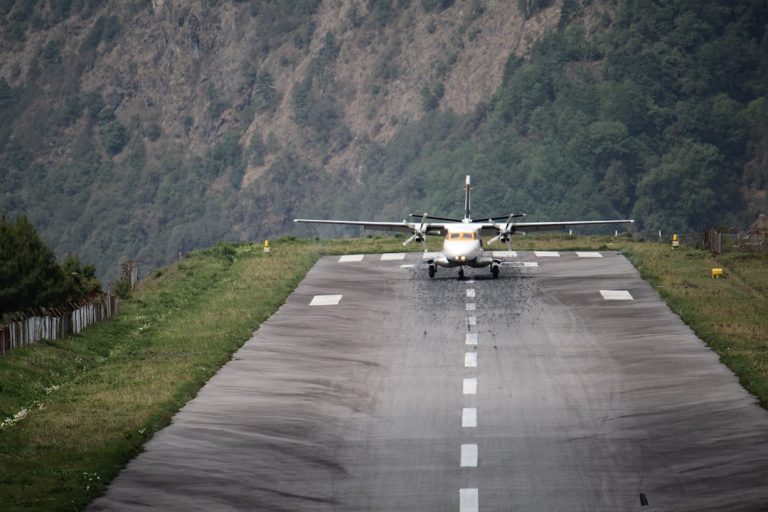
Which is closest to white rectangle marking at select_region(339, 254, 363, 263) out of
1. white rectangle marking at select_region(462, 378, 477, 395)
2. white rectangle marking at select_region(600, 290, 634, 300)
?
white rectangle marking at select_region(600, 290, 634, 300)

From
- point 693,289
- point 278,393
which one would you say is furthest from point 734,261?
point 278,393

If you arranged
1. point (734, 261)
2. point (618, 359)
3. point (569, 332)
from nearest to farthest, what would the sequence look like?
point (618, 359)
point (569, 332)
point (734, 261)

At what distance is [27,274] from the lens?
55.1 meters

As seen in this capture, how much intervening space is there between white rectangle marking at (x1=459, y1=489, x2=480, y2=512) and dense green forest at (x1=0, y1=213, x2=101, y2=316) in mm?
27400

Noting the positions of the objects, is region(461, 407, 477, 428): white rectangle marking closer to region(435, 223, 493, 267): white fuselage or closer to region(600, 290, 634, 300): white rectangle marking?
region(600, 290, 634, 300): white rectangle marking

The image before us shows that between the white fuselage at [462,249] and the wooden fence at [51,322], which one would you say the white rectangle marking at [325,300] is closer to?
the white fuselage at [462,249]

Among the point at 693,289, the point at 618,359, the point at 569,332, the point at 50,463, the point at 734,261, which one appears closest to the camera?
the point at 50,463

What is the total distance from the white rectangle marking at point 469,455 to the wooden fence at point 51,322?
60.4 ft

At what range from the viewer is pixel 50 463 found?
33594 mm

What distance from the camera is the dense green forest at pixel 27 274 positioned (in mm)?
54281

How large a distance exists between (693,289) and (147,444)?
112 feet

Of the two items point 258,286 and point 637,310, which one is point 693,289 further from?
point 258,286

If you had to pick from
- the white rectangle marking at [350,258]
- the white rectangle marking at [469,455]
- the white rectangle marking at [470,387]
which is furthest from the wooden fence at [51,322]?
the white rectangle marking at [350,258]

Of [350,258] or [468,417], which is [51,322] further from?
[350,258]
